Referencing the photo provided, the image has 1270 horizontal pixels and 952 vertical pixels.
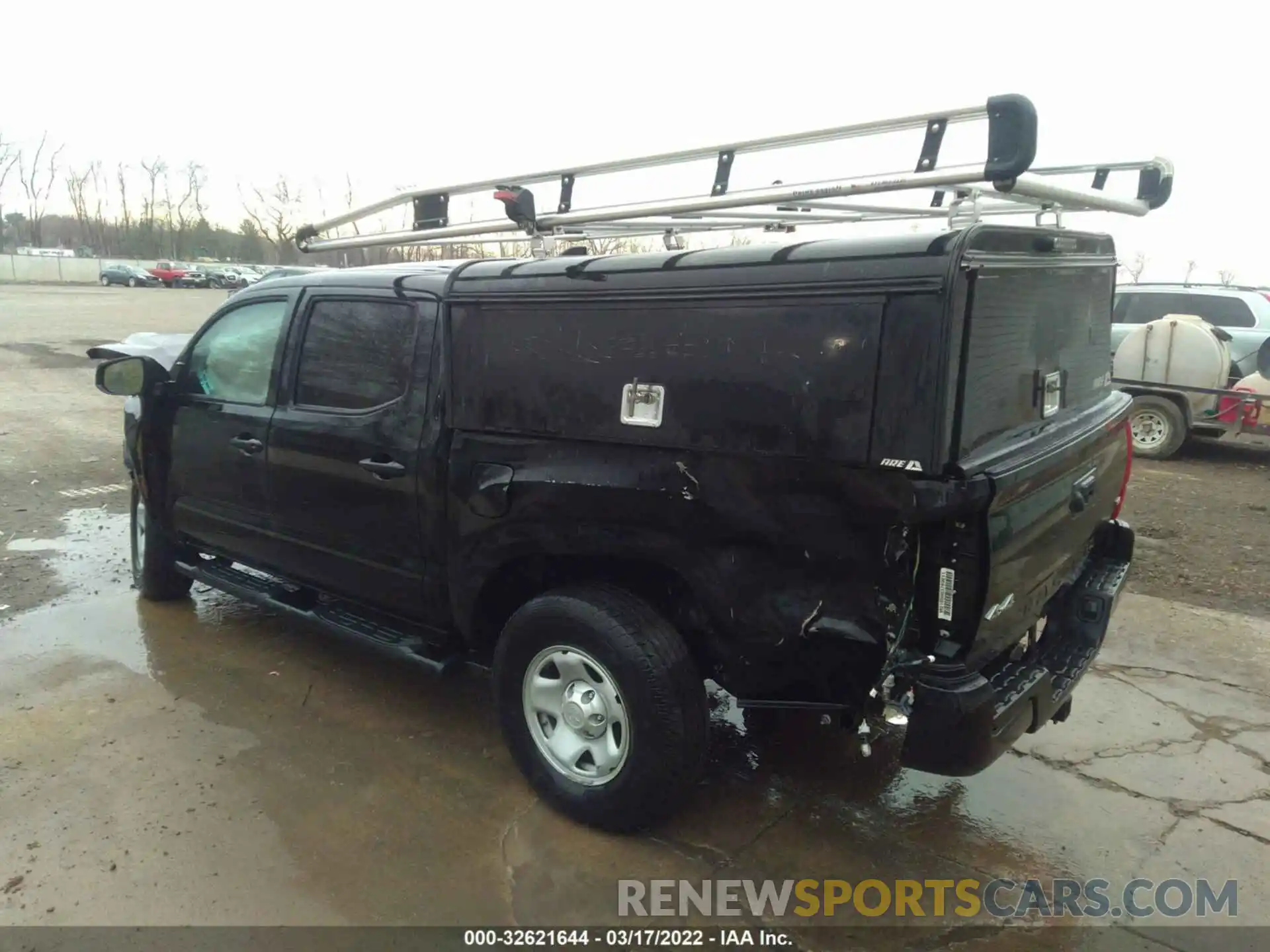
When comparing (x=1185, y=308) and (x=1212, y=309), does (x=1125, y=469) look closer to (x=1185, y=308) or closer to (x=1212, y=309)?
(x=1185, y=308)

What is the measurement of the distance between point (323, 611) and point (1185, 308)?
11546 mm

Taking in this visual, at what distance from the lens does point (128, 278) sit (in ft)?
172

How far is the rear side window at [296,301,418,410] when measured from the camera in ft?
11.6

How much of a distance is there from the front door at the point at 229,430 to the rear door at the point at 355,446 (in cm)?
16

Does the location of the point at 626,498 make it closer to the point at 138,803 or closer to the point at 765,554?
the point at 765,554

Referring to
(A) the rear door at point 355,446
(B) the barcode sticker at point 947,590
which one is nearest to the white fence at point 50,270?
(A) the rear door at point 355,446

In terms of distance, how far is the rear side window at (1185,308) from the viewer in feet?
36.4

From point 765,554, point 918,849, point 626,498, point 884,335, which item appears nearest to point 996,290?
point 884,335

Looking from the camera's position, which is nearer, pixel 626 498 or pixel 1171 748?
pixel 626 498

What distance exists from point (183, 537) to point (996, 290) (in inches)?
168

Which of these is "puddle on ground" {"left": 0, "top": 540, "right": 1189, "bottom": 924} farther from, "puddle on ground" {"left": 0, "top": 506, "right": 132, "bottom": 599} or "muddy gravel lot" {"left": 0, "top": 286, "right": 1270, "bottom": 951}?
"puddle on ground" {"left": 0, "top": 506, "right": 132, "bottom": 599}

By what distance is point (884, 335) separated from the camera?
2.35m

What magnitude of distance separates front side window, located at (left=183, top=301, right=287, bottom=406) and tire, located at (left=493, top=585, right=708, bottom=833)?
193 centimetres

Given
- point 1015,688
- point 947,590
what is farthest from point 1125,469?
point 947,590
